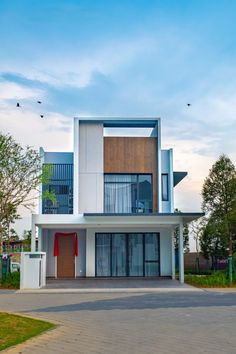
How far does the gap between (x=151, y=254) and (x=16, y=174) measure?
867cm

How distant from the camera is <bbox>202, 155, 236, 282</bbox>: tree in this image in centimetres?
3291

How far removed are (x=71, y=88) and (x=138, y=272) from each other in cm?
1237

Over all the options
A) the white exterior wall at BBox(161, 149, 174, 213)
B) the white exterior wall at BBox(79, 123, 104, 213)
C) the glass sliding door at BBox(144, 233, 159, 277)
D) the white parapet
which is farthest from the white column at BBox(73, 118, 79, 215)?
the white parapet

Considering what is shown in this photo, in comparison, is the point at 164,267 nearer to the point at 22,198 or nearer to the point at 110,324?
the point at 22,198

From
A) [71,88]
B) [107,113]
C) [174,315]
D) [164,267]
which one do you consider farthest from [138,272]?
[174,315]

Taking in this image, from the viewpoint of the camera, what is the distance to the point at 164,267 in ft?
89.3

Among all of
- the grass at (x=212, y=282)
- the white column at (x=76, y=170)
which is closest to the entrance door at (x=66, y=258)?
the white column at (x=76, y=170)

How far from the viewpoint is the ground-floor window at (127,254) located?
27188mm

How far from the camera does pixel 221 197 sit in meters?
33.6

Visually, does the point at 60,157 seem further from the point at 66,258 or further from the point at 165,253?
the point at 165,253

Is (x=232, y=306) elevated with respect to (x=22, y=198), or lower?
lower

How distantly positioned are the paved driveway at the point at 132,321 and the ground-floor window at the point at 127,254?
8.50m

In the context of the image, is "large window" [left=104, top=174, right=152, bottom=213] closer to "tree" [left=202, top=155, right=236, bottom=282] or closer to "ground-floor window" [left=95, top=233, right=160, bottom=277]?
"ground-floor window" [left=95, top=233, right=160, bottom=277]

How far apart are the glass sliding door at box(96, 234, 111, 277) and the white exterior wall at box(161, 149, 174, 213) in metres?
3.62
